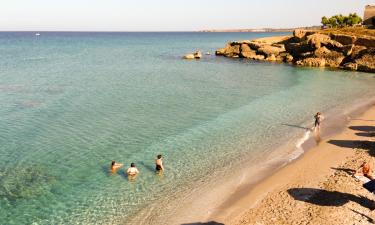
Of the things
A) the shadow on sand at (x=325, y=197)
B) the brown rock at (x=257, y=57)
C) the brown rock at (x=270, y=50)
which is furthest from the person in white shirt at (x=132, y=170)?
the brown rock at (x=257, y=57)

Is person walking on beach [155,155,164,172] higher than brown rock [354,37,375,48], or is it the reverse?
brown rock [354,37,375,48]

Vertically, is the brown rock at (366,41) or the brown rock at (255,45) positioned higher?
the brown rock at (366,41)

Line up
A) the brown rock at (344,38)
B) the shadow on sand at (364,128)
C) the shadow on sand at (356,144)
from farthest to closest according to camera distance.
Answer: the brown rock at (344,38)
the shadow on sand at (364,128)
the shadow on sand at (356,144)

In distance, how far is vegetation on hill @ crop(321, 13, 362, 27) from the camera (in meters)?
107

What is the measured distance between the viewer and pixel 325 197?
1916 cm

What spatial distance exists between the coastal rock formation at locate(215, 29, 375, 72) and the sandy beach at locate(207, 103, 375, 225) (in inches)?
1829

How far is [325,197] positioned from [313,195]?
60cm

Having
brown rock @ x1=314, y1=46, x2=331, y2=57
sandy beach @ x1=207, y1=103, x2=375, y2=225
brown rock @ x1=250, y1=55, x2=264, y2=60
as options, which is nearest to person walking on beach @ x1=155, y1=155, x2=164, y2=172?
sandy beach @ x1=207, y1=103, x2=375, y2=225

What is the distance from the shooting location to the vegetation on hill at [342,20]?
107m

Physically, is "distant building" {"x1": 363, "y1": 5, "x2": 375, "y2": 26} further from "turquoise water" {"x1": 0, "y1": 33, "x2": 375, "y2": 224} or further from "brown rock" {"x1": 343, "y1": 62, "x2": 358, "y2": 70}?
"turquoise water" {"x1": 0, "y1": 33, "x2": 375, "y2": 224}

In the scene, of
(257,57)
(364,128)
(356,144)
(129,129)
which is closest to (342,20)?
(257,57)

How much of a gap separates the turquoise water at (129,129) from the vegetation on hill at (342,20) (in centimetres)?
5229

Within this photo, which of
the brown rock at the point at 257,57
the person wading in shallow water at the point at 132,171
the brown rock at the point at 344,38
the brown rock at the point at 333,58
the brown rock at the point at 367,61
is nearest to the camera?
the person wading in shallow water at the point at 132,171

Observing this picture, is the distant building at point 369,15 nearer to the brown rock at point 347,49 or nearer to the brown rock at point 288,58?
the brown rock at point 288,58
